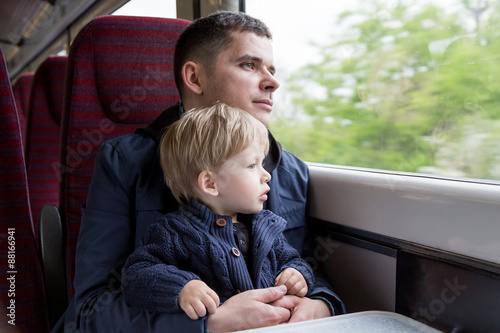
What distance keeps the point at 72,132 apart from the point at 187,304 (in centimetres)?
75

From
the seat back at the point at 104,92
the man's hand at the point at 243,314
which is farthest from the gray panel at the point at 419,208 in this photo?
the seat back at the point at 104,92

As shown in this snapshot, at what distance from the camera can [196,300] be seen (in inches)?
34.0

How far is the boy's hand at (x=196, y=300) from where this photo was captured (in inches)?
34.0

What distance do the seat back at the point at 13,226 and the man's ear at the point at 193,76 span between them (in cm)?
48

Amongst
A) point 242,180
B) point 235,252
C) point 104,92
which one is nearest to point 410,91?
point 242,180

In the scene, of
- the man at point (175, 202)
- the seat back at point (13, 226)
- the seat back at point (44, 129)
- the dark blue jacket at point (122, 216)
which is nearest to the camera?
the man at point (175, 202)

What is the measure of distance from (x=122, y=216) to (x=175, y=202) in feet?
0.45

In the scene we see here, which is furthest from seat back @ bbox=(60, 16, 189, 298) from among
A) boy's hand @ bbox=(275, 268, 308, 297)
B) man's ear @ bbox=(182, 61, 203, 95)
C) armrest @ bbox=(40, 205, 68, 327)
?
boy's hand @ bbox=(275, 268, 308, 297)

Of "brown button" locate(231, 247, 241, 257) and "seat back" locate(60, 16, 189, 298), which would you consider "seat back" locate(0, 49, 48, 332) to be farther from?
"brown button" locate(231, 247, 241, 257)

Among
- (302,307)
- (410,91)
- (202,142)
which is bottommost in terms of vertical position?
(302,307)

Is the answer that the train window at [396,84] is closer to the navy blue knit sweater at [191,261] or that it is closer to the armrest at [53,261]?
the navy blue knit sweater at [191,261]

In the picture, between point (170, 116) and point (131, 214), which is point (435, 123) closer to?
point (170, 116)

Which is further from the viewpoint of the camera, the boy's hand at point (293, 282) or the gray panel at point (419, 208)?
the boy's hand at point (293, 282)

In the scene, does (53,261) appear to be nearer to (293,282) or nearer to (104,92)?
(104,92)
